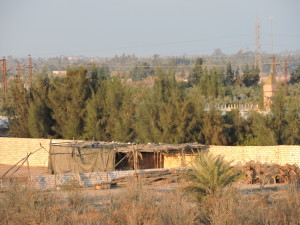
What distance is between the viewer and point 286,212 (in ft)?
41.6

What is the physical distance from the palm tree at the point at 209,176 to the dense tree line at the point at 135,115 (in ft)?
40.8

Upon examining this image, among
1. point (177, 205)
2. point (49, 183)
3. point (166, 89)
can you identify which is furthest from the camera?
point (166, 89)

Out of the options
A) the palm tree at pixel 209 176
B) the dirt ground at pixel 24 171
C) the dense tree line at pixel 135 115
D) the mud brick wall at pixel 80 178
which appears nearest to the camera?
the palm tree at pixel 209 176

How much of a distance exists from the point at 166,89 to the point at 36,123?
9.26m

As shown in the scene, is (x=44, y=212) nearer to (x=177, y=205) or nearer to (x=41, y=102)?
(x=177, y=205)

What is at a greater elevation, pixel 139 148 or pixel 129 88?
pixel 129 88

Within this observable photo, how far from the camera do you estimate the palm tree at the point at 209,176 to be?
48.6ft

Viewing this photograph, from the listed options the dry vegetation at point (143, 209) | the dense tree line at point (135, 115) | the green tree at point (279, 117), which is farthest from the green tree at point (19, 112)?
the dry vegetation at point (143, 209)

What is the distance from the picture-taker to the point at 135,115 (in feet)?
109

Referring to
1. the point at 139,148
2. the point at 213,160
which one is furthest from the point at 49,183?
the point at 213,160

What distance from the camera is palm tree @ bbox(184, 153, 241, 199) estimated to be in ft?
48.6

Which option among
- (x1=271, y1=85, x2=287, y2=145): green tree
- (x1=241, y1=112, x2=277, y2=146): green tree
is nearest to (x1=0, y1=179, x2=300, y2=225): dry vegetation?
→ (x1=241, y1=112, x2=277, y2=146): green tree

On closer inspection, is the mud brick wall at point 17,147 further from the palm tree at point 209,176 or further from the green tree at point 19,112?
the palm tree at point 209,176

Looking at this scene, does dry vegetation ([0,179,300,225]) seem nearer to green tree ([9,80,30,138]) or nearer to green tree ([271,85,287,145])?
green tree ([271,85,287,145])
